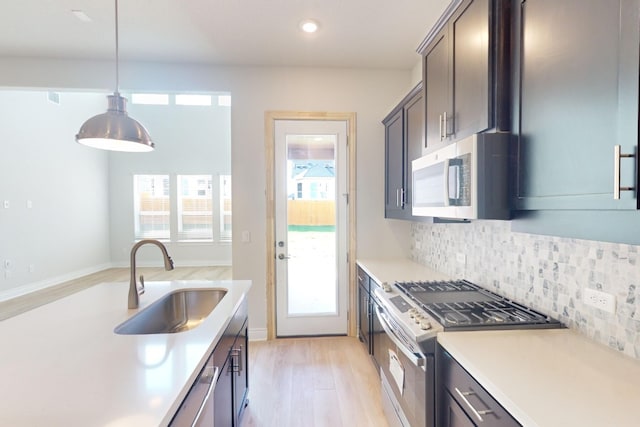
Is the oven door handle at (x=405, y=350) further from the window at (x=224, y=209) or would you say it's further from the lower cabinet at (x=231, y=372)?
the window at (x=224, y=209)

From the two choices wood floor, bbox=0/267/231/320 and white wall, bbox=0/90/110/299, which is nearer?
wood floor, bbox=0/267/231/320

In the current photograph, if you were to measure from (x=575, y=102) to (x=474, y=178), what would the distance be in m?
0.41

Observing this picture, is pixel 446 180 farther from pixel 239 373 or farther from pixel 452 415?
pixel 239 373

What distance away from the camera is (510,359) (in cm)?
110

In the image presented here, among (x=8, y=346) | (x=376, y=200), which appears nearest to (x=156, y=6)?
(x=8, y=346)

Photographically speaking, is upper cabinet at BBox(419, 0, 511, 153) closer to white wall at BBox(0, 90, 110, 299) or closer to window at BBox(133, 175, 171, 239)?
white wall at BBox(0, 90, 110, 299)

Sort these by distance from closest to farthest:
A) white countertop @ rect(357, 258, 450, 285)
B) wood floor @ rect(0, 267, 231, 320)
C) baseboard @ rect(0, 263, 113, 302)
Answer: white countertop @ rect(357, 258, 450, 285), wood floor @ rect(0, 267, 231, 320), baseboard @ rect(0, 263, 113, 302)

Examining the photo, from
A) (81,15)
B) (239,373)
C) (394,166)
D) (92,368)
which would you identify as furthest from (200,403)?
(81,15)

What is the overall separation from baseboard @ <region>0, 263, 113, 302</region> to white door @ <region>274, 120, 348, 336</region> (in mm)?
4515

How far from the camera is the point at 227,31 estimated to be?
8.49ft

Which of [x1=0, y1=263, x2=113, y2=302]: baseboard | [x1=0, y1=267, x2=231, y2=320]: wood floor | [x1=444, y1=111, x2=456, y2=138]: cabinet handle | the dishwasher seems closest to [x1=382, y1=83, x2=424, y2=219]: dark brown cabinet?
[x1=444, y1=111, x2=456, y2=138]: cabinet handle

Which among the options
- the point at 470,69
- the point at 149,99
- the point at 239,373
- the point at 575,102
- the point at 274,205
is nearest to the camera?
the point at 575,102

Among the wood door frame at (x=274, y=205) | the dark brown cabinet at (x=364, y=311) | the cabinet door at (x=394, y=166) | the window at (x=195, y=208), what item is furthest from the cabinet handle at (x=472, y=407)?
the window at (x=195, y=208)

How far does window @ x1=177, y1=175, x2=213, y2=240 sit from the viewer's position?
7.37m
